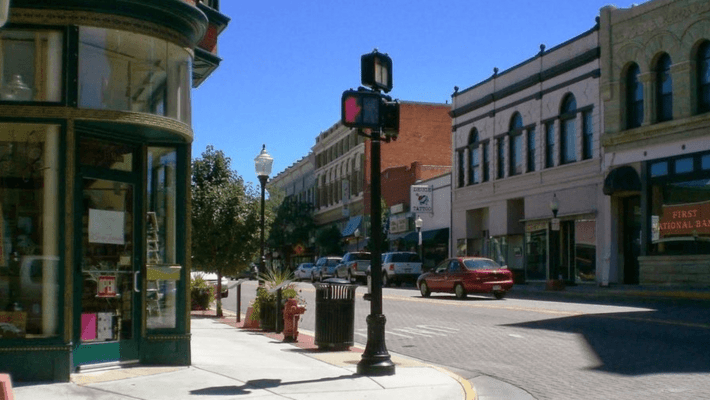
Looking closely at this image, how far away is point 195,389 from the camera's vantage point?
9.57 metres

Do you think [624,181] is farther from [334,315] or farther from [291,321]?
[334,315]

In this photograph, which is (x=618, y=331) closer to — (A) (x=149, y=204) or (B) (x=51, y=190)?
(A) (x=149, y=204)

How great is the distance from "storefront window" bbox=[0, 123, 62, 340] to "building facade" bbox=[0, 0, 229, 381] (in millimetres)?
11

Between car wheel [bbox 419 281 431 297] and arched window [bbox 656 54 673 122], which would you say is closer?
car wheel [bbox 419 281 431 297]

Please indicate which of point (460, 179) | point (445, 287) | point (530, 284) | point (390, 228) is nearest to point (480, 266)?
point (445, 287)

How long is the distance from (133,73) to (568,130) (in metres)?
30.1

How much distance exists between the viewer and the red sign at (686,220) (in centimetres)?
2964

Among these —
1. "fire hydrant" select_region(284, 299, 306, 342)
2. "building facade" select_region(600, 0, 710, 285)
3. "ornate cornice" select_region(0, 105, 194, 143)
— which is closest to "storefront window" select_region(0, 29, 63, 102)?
"ornate cornice" select_region(0, 105, 194, 143)

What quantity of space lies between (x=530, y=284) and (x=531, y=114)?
25.8ft

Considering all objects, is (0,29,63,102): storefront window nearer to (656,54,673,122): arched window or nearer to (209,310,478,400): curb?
(209,310,478,400): curb

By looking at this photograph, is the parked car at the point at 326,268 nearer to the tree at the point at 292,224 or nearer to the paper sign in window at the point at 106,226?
the tree at the point at 292,224

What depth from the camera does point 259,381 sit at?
33.9 ft

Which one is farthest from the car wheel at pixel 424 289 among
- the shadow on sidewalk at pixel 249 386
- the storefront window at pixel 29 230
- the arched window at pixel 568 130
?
the storefront window at pixel 29 230

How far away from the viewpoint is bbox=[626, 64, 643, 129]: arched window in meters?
33.7
